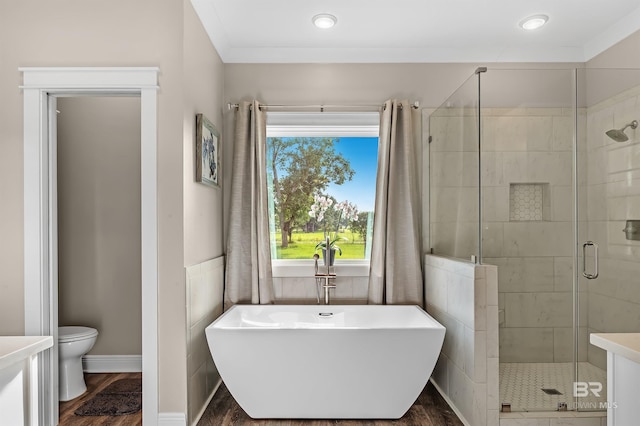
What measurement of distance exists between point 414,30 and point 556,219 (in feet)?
5.50

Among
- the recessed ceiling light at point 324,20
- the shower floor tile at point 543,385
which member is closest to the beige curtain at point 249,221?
the recessed ceiling light at point 324,20

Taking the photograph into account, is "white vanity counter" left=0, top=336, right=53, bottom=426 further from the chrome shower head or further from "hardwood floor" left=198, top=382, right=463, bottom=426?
the chrome shower head

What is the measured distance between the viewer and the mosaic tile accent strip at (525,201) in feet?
8.52

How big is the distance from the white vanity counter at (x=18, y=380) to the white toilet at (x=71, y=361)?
1.84 meters

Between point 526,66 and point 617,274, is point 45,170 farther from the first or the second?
point 526,66

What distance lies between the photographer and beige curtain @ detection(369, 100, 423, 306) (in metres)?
3.47

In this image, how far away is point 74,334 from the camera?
3.19m

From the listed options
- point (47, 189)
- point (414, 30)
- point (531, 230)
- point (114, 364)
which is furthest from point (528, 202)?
point (114, 364)

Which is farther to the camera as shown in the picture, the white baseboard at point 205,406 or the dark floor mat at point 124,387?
the dark floor mat at point 124,387

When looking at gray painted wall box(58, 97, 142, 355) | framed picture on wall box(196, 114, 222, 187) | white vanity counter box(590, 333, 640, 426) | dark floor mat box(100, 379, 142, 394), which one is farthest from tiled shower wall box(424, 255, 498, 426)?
gray painted wall box(58, 97, 142, 355)

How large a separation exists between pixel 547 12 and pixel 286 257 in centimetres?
260

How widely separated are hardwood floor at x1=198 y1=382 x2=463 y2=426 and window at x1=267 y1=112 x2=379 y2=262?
1216 millimetres

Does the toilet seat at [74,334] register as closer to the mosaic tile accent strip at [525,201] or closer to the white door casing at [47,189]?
the white door casing at [47,189]

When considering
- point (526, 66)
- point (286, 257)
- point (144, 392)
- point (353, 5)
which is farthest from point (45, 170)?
point (526, 66)
